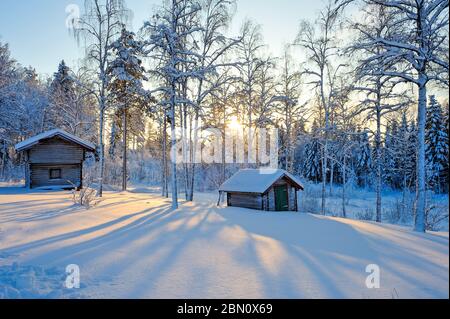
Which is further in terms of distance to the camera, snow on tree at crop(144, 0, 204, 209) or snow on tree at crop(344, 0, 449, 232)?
snow on tree at crop(144, 0, 204, 209)

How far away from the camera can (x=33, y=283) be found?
3.96m

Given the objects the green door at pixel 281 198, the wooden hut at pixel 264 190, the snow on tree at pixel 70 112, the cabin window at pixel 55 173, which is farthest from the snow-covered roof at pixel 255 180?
the snow on tree at pixel 70 112

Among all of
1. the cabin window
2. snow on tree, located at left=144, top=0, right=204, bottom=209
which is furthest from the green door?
the cabin window

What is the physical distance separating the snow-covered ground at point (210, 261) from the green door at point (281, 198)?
320 inches

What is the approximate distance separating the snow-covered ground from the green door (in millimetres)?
8117

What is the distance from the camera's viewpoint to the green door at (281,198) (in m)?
16.6

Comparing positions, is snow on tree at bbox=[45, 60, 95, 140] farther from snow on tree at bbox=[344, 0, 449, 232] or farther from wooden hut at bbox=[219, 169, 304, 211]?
snow on tree at bbox=[344, 0, 449, 232]

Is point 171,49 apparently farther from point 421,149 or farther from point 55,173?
point 55,173

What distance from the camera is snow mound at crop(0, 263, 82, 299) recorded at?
3.64 metres

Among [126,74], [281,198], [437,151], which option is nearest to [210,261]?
[437,151]

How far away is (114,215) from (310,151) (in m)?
41.9

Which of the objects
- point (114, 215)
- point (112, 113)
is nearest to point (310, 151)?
point (112, 113)
